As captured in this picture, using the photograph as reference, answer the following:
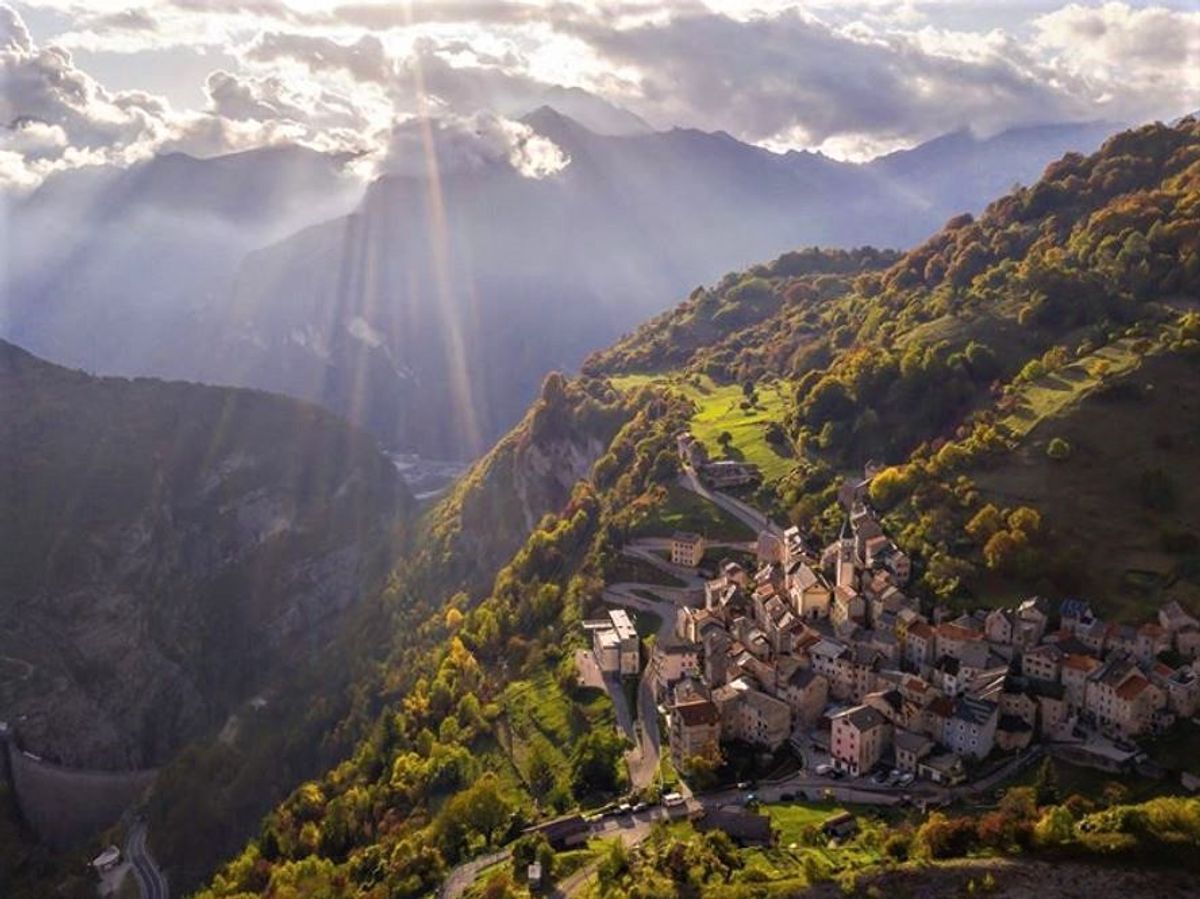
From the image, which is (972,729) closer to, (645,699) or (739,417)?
(645,699)

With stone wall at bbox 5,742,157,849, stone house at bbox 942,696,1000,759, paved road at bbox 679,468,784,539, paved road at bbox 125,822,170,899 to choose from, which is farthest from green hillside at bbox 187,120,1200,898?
stone wall at bbox 5,742,157,849

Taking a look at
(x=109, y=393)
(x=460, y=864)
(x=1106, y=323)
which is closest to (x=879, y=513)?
(x=1106, y=323)

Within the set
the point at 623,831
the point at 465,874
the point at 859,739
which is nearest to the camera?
the point at 623,831

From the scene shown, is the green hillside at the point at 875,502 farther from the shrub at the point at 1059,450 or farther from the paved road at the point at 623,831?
the paved road at the point at 623,831

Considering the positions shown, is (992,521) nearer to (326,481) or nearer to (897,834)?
(897,834)

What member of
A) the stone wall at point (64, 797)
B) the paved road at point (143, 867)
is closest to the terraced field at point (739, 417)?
the paved road at point (143, 867)

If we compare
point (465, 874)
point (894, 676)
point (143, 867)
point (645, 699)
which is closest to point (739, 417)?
point (645, 699)

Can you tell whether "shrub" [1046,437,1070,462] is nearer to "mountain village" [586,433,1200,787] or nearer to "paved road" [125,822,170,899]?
"mountain village" [586,433,1200,787]
